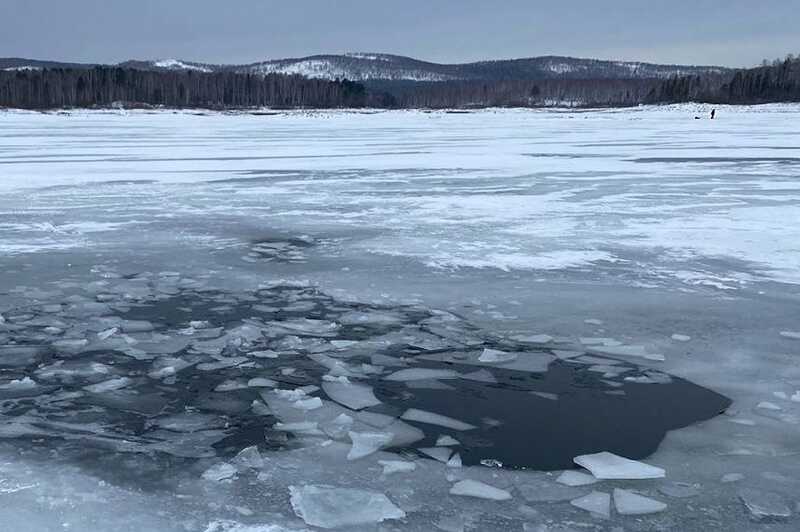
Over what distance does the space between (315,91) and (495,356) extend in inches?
4305

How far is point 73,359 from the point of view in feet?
11.9

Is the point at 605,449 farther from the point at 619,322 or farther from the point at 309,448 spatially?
the point at 619,322

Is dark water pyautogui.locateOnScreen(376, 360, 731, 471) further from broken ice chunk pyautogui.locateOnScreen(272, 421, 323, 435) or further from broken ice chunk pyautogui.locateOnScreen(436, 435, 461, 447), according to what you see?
broken ice chunk pyautogui.locateOnScreen(272, 421, 323, 435)

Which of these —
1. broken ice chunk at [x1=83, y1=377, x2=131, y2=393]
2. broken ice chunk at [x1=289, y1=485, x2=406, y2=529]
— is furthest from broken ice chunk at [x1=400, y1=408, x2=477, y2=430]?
broken ice chunk at [x1=83, y1=377, x2=131, y2=393]

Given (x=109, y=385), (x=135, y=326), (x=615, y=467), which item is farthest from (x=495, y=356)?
(x=135, y=326)

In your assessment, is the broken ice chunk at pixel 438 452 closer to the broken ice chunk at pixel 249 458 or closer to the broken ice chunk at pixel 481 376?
the broken ice chunk at pixel 249 458

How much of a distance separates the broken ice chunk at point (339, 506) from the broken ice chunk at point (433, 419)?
1.96 feet

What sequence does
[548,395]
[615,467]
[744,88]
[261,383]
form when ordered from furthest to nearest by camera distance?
[744,88] → [261,383] → [548,395] → [615,467]

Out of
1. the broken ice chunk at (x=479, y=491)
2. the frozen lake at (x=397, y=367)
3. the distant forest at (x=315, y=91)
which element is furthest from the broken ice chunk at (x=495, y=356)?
the distant forest at (x=315, y=91)

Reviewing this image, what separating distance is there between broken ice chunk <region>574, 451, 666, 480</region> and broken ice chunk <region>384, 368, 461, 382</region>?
3.01ft

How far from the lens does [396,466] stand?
2598mm

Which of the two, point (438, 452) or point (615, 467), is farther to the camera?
point (438, 452)

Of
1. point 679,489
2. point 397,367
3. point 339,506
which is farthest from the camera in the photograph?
point 397,367

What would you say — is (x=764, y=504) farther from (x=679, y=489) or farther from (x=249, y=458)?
(x=249, y=458)
